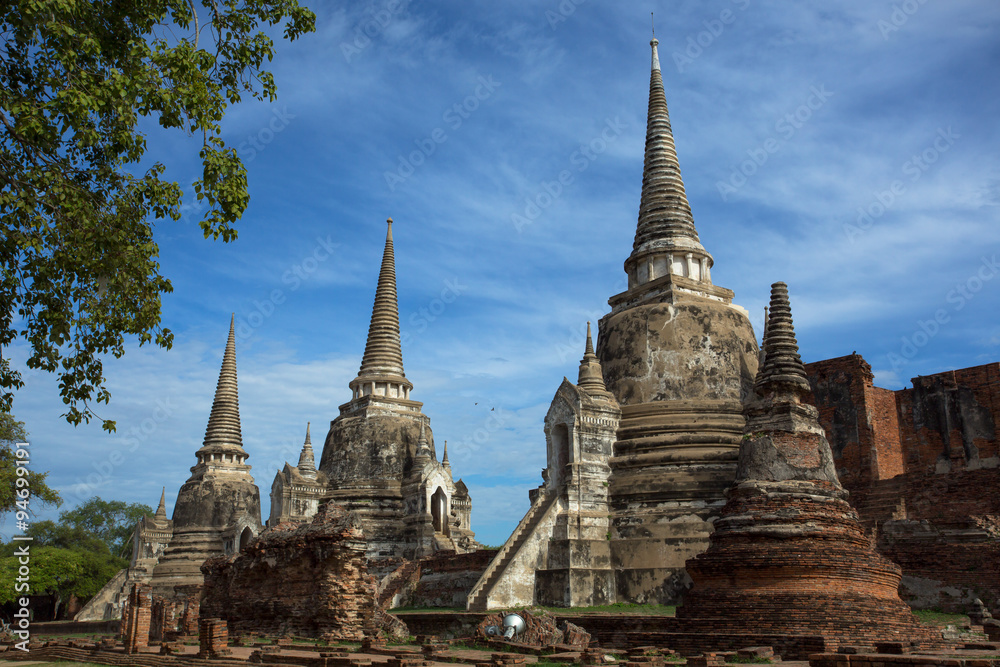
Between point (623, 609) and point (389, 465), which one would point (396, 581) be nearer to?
point (389, 465)

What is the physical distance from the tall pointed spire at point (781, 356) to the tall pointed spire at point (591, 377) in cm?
734

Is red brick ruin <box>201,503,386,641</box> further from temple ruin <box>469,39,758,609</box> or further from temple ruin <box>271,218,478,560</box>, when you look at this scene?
temple ruin <box>271,218,478,560</box>

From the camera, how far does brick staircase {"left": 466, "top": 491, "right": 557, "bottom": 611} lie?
2167cm

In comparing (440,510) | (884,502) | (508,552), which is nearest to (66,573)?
(440,510)

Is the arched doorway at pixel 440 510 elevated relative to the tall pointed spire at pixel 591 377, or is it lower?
lower

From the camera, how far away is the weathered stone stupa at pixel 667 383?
2202cm

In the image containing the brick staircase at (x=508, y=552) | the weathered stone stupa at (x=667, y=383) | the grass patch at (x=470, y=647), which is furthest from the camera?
the weathered stone stupa at (x=667, y=383)

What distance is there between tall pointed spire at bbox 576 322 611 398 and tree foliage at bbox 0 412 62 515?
14.4 m

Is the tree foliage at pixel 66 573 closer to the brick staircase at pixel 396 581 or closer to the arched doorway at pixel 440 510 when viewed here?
the arched doorway at pixel 440 510

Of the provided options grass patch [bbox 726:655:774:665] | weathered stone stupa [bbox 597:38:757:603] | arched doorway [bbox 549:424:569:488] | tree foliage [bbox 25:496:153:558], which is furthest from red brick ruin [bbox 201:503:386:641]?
tree foliage [bbox 25:496:153:558]

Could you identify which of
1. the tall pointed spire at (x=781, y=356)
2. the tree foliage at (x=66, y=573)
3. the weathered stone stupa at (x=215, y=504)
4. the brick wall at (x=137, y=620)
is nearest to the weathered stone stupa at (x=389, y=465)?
the weathered stone stupa at (x=215, y=504)

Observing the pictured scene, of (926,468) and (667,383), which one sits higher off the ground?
(667,383)

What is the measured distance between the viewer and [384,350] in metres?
→ 36.2

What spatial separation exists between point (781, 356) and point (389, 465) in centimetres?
1908
